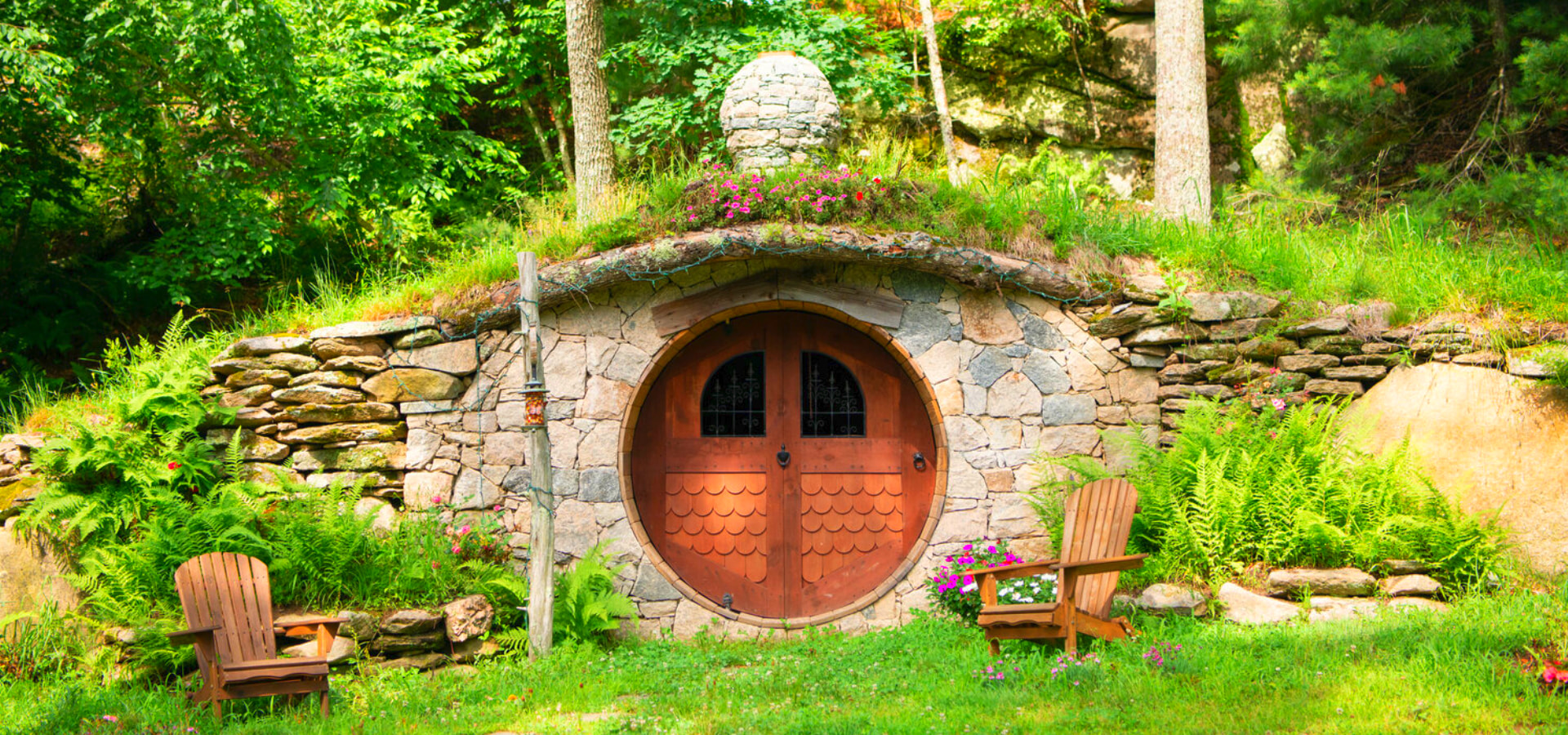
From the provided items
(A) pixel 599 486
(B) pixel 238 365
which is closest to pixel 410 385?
(B) pixel 238 365

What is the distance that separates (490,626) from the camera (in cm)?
566

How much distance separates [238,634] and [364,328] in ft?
7.00

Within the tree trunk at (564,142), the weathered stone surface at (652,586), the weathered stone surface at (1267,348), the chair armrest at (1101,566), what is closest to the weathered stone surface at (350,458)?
the weathered stone surface at (652,586)

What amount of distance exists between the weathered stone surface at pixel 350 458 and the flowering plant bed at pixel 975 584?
3507 millimetres

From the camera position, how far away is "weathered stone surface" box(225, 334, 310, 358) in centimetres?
619

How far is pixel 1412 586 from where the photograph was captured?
16.8ft

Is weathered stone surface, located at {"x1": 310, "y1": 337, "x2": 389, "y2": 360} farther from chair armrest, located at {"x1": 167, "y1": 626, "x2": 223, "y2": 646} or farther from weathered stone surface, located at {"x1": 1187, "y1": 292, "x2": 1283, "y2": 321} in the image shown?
A: weathered stone surface, located at {"x1": 1187, "y1": 292, "x2": 1283, "y2": 321}

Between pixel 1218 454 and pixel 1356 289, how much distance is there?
1.66 m

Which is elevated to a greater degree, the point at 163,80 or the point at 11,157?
the point at 163,80

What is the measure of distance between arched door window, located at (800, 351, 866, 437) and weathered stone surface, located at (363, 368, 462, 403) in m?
2.34

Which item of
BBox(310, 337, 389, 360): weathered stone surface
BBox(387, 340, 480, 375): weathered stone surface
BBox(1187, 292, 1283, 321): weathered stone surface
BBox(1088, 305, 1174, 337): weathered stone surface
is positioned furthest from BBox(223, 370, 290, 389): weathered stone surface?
BBox(1187, 292, 1283, 321): weathered stone surface

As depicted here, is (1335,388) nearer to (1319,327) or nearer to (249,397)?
(1319,327)

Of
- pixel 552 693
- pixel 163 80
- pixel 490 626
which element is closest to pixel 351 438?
pixel 490 626

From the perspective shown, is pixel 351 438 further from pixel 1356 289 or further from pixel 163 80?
pixel 1356 289
